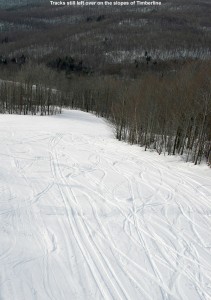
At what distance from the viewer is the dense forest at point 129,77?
2553 centimetres

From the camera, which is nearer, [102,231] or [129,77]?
[102,231]

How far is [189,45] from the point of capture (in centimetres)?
15500

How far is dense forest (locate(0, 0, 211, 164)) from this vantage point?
2553 cm

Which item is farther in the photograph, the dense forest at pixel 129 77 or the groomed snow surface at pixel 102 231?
the dense forest at pixel 129 77

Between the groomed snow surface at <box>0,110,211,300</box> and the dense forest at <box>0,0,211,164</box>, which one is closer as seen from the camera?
the groomed snow surface at <box>0,110,211,300</box>

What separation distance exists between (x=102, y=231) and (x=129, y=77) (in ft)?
340

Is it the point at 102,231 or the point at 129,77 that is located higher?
the point at 102,231

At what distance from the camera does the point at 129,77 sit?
109875 millimetres

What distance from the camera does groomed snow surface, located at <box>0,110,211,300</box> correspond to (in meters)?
8.10

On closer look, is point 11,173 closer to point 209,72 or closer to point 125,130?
point 209,72

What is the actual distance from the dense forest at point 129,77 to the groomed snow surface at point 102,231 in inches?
260

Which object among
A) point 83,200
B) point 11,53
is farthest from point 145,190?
point 11,53

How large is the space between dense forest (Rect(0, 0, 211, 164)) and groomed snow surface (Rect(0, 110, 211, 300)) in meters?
6.60

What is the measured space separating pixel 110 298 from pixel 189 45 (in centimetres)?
16390
